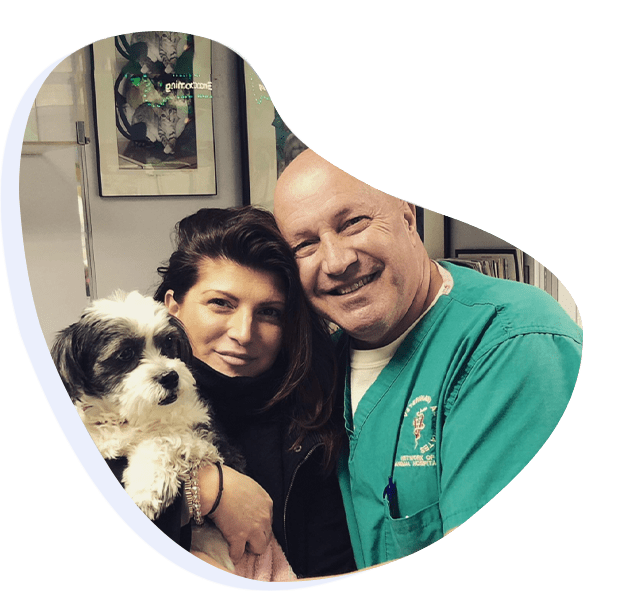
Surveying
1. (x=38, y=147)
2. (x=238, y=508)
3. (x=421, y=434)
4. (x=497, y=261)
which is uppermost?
(x=38, y=147)

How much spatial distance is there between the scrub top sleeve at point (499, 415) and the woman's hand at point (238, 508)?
1.44ft

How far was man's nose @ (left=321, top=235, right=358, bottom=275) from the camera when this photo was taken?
174 centimetres

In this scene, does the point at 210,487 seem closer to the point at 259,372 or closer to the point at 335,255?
the point at 259,372

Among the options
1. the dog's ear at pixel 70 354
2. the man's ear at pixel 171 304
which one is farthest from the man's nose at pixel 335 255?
the dog's ear at pixel 70 354

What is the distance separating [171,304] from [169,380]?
0.17 metres

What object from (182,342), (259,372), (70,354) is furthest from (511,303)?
(70,354)

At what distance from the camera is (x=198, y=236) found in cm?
172

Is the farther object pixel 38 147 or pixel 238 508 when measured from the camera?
pixel 238 508

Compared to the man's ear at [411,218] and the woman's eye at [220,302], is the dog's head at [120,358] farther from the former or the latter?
the man's ear at [411,218]

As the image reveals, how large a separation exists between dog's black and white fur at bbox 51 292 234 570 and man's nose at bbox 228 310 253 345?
0.11 meters

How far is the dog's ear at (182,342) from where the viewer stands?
1691 mm

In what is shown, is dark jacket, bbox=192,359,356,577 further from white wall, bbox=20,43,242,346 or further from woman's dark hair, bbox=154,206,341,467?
white wall, bbox=20,43,242,346

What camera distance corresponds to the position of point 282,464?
178cm

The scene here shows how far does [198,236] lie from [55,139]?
0.37 metres
